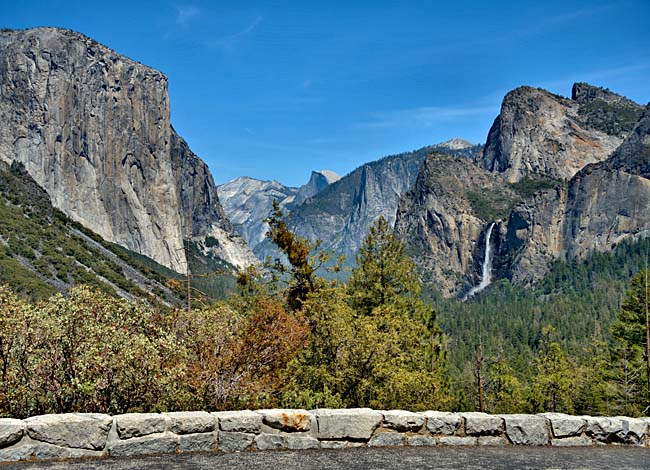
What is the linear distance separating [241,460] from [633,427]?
8852 millimetres

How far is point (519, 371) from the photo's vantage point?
96875mm

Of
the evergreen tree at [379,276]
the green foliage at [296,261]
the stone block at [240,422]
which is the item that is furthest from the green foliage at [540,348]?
the stone block at [240,422]

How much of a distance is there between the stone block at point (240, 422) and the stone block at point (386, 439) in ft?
7.44

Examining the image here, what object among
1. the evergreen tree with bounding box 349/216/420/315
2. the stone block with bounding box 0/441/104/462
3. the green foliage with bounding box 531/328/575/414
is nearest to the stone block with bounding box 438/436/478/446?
the stone block with bounding box 0/441/104/462

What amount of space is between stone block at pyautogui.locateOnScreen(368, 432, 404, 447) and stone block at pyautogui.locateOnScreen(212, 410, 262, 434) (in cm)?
227

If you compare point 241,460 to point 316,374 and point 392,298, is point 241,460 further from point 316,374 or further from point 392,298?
point 392,298

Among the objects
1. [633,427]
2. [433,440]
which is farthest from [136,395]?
[633,427]

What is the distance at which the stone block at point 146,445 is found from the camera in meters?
9.91

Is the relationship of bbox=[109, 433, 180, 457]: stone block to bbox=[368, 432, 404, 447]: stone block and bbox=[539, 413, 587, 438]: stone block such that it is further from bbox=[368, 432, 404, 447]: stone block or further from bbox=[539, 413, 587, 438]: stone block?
bbox=[539, 413, 587, 438]: stone block

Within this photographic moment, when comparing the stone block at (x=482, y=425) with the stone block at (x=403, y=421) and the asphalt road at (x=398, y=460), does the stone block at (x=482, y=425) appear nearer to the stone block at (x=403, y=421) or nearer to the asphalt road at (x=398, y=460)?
the asphalt road at (x=398, y=460)

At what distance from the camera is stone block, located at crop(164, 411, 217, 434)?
34.2ft

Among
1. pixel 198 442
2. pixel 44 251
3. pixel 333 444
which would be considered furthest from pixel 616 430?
pixel 44 251

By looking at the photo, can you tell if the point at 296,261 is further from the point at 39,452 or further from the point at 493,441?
the point at 39,452

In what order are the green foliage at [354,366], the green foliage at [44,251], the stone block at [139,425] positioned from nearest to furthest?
the stone block at [139,425], the green foliage at [354,366], the green foliage at [44,251]
